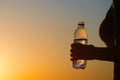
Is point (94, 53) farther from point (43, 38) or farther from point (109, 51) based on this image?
point (43, 38)

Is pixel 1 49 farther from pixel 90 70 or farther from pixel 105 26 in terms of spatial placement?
pixel 105 26

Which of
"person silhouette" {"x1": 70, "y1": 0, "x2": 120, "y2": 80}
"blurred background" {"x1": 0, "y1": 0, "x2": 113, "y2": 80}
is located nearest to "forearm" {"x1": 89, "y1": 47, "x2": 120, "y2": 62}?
"person silhouette" {"x1": 70, "y1": 0, "x2": 120, "y2": 80}

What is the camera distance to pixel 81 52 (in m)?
0.85

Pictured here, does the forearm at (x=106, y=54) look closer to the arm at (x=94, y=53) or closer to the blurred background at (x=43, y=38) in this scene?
the arm at (x=94, y=53)

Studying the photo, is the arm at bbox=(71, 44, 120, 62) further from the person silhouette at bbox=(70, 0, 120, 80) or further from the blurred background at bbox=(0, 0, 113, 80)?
the blurred background at bbox=(0, 0, 113, 80)

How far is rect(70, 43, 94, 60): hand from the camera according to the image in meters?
0.83

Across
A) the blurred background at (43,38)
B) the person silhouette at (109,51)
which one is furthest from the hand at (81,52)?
the blurred background at (43,38)

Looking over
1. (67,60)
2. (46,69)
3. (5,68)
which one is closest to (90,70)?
Result: (67,60)

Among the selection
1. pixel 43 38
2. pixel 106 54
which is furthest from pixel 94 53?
pixel 43 38

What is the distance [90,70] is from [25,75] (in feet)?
1.86

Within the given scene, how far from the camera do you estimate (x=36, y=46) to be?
2197mm

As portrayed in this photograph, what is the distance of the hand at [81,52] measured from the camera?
0.83m

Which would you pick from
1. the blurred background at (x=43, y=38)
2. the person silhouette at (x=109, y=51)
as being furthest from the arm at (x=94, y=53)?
the blurred background at (x=43, y=38)

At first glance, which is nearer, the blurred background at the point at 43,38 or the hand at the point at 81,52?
the hand at the point at 81,52
